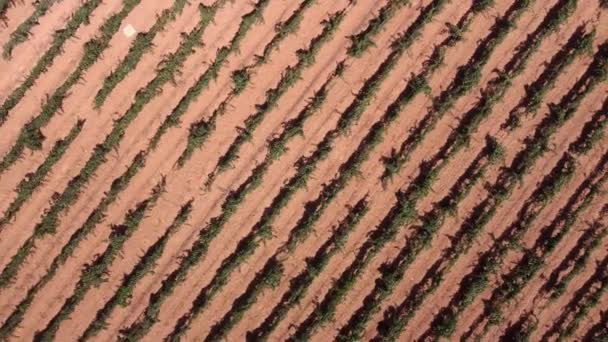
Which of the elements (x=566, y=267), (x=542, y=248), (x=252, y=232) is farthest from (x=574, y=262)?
(x=252, y=232)

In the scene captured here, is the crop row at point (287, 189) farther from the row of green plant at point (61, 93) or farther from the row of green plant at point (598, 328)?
the row of green plant at point (598, 328)

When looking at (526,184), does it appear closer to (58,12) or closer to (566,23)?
(566,23)

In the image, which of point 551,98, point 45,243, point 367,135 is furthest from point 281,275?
point 551,98

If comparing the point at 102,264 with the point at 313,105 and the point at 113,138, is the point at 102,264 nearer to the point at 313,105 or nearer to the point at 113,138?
the point at 113,138

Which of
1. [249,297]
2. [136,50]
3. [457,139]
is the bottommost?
[249,297]

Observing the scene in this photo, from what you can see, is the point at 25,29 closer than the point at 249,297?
Yes

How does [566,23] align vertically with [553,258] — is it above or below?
above

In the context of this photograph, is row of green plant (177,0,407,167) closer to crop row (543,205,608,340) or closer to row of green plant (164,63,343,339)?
row of green plant (164,63,343,339)
